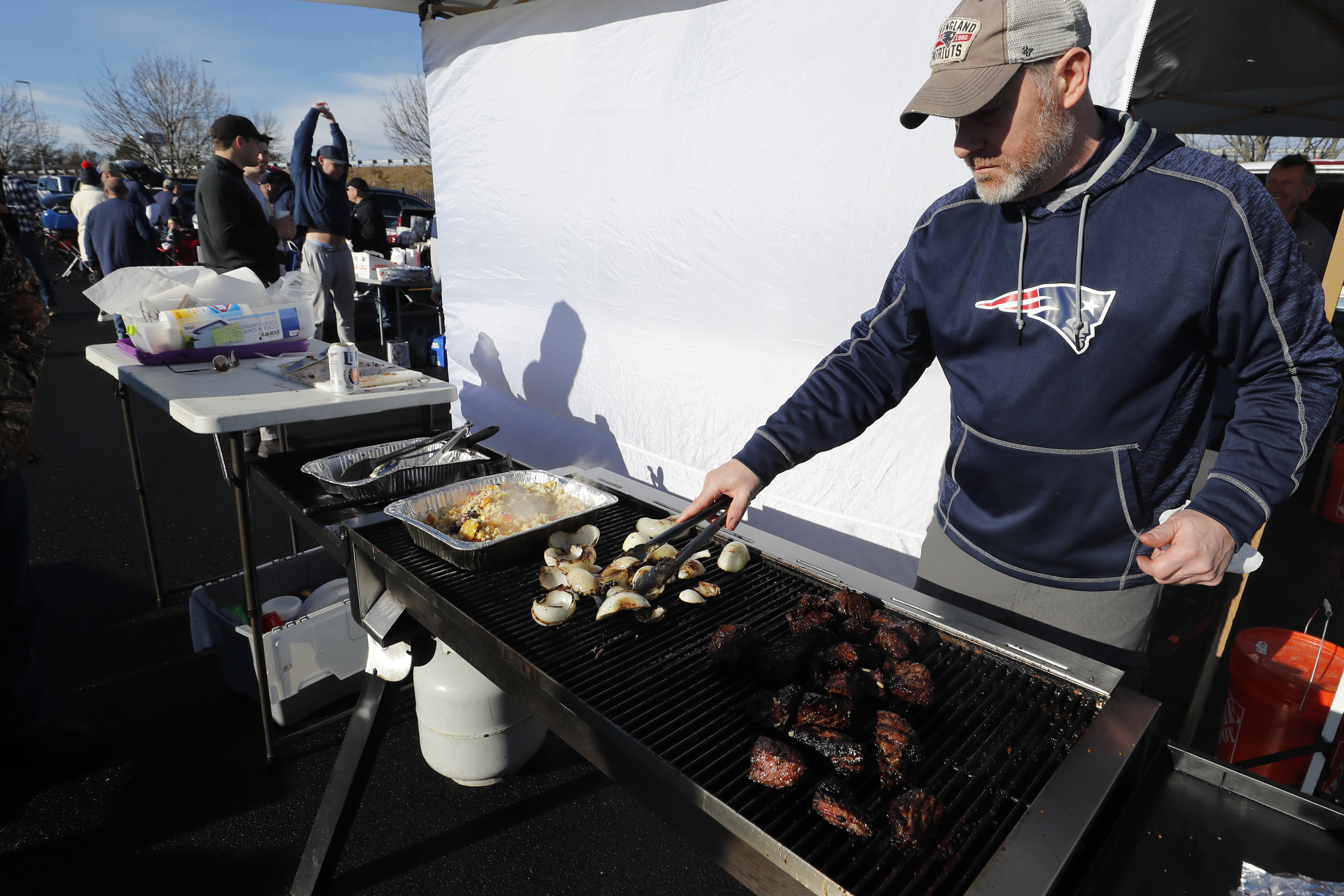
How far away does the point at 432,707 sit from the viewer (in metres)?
2.34

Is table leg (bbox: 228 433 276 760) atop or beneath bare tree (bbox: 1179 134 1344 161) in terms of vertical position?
beneath

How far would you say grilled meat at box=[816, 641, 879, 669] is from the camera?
3.99 ft

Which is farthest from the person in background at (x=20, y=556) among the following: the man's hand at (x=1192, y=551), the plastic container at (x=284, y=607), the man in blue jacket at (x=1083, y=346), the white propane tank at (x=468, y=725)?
the man's hand at (x=1192, y=551)

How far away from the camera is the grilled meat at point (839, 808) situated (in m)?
0.92

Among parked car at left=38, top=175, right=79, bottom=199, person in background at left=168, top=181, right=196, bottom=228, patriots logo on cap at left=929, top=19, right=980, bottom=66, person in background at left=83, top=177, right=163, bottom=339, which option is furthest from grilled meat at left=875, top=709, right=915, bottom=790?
parked car at left=38, top=175, right=79, bottom=199

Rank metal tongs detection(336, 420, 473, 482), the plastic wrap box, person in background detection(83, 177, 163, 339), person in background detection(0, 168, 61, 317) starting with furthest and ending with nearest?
person in background detection(0, 168, 61, 317), person in background detection(83, 177, 163, 339), the plastic wrap box, metal tongs detection(336, 420, 473, 482)

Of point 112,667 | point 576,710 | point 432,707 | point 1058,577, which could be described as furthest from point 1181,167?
point 112,667

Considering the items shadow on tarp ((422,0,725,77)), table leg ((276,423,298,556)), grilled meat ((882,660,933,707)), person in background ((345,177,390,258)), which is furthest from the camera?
person in background ((345,177,390,258))

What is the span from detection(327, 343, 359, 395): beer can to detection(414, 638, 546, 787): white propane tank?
1061 millimetres

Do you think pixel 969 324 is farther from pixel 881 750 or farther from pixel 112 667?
pixel 112 667

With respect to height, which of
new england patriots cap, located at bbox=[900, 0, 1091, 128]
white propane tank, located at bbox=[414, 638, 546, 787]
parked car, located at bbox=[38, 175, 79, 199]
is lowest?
Answer: white propane tank, located at bbox=[414, 638, 546, 787]

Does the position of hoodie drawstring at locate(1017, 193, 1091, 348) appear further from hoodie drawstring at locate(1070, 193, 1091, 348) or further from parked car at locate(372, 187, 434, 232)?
parked car at locate(372, 187, 434, 232)

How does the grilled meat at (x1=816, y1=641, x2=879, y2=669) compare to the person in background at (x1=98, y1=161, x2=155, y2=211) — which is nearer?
the grilled meat at (x1=816, y1=641, x2=879, y2=669)

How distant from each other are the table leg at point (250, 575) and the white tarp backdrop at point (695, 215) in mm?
1940
